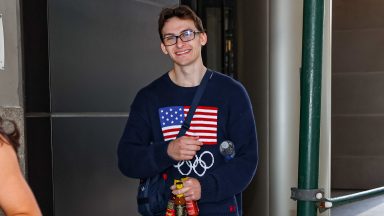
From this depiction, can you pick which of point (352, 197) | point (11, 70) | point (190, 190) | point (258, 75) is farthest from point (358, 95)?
point (190, 190)

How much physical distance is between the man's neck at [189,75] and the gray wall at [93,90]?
4.08 feet

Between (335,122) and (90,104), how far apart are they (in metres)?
8.01

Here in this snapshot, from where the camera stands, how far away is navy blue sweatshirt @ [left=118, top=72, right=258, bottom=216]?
6.95 feet

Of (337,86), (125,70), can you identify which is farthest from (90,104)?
(337,86)

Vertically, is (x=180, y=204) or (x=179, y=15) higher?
(x=179, y=15)

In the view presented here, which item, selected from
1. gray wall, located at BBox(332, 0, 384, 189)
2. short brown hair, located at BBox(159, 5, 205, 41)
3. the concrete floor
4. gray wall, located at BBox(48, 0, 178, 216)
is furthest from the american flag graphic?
gray wall, located at BBox(332, 0, 384, 189)

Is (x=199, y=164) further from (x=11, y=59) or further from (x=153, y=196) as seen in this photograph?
(x=11, y=59)

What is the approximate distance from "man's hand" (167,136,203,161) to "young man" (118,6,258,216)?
0.03 meters

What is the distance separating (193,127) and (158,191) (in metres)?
0.29

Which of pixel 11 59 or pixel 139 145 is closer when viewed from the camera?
pixel 139 145

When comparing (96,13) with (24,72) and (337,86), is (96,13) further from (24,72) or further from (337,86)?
(337,86)

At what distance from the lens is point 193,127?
2.13 meters

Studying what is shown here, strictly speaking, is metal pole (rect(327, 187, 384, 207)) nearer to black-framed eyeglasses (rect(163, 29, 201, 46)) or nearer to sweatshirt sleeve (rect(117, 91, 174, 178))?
sweatshirt sleeve (rect(117, 91, 174, 178))

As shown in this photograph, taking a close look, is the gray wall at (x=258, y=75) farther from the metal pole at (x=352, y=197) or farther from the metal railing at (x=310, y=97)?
the metal railing at (x=310, y=97)
